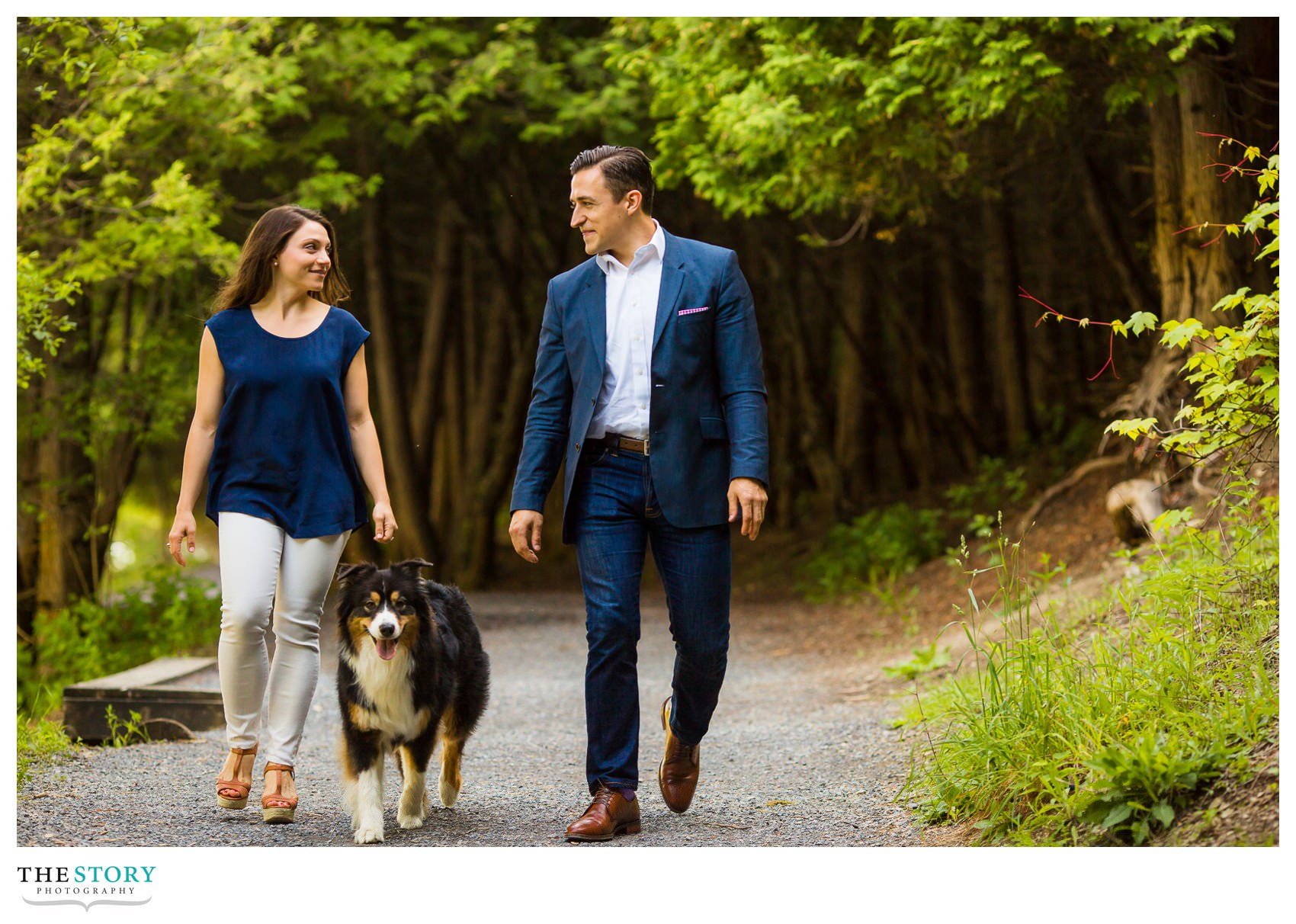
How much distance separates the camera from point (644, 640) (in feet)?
34.1

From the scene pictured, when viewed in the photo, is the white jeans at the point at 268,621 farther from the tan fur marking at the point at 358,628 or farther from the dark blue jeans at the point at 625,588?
the dark blue jeans at the point at 625,588

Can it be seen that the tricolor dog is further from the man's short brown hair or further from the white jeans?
the man's short brown hair

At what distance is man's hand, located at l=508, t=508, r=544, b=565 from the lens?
156 inches

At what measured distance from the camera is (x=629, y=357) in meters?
4.00

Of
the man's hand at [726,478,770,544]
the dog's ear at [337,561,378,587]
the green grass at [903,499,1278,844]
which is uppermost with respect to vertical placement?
the man's hand at [726,478,770,544]

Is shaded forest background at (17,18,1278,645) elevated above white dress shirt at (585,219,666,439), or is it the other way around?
shaded forest background at (17,18,1278,645)

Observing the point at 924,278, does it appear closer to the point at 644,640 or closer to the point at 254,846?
the point at 644,640

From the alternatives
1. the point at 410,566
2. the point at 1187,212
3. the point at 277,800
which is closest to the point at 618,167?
the point at 410,566

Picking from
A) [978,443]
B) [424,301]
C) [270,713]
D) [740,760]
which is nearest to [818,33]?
[740,760]

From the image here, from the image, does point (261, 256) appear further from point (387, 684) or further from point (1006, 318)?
point (1006, 318)

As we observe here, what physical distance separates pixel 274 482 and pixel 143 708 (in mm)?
2769

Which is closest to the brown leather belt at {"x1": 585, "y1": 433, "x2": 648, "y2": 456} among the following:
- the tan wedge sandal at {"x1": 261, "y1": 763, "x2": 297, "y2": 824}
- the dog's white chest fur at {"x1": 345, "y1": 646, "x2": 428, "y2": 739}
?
the dog's white chest fur at {"x1": 345, "y1": 646, "x2": 428, "y2": 739}

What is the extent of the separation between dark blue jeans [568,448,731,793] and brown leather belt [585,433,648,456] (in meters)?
0.02
